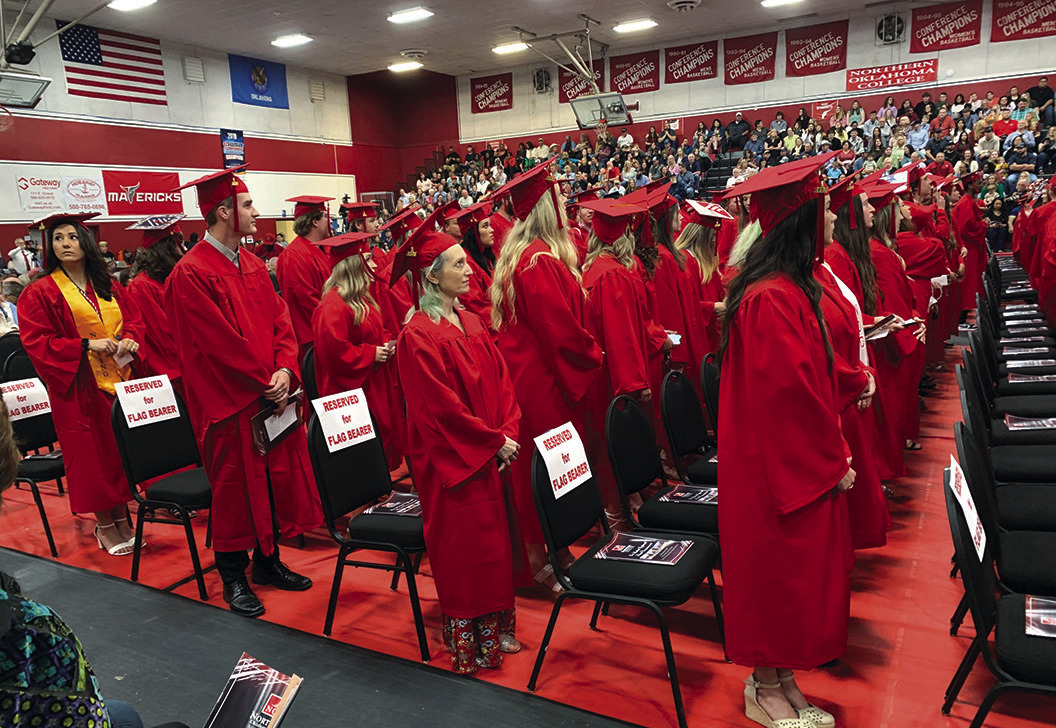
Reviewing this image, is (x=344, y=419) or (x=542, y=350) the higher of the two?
(x=542, y=350)

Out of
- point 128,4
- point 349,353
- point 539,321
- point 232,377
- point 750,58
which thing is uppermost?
point 128,4

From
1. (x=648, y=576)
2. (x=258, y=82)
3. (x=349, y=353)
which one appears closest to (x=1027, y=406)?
(x=648, y=576)

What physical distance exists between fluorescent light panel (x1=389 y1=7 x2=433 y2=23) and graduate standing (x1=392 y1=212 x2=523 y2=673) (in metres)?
15.5

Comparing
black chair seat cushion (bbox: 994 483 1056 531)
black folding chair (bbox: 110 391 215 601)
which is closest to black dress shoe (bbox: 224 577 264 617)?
black folding chair (bbox: 110 391 215 601)

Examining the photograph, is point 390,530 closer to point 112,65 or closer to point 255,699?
point 255,699

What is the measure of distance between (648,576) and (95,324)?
3781 millimetres

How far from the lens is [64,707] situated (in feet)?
4.04

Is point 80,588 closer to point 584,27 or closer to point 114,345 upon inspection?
point 114,345

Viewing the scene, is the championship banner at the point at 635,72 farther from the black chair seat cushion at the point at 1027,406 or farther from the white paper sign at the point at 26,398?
the white paper sign at the point at 26,398

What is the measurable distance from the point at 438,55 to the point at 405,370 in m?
20.9

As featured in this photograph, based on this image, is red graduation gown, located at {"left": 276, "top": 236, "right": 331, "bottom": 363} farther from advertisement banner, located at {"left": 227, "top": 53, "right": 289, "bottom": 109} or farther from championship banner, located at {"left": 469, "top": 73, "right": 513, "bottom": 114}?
championship banner, located at {"left": 469, "top": 73, "right": 513, "bottom": 114}

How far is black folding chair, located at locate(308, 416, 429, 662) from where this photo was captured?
312 centimetres

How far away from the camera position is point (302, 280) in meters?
6.14

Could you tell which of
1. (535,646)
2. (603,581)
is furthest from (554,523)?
(535,646)
